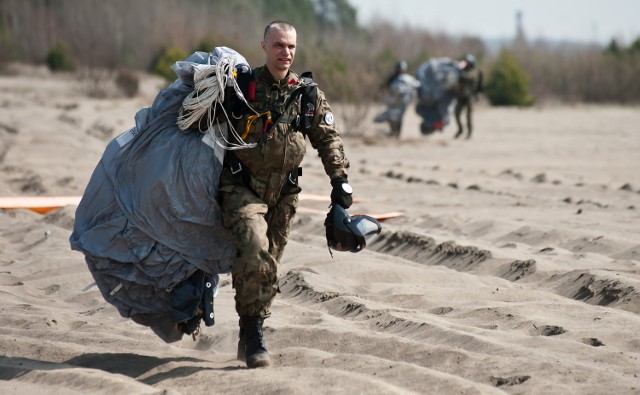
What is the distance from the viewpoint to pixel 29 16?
47.5 meters

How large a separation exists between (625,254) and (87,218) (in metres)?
4.10

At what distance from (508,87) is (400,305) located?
26.8 metres

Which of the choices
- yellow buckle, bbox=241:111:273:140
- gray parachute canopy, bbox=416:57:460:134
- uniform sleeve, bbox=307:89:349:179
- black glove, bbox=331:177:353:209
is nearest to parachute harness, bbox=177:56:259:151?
yellow buckle, bbox=241:111:273:140

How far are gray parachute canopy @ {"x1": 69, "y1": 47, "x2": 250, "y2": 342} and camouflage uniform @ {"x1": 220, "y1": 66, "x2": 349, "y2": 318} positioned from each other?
0.49ft

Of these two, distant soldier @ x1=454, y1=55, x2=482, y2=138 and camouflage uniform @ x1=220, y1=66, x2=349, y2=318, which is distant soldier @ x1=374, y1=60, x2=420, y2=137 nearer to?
distant soldier @ x1=454, y1=55, x2=482, y2=138

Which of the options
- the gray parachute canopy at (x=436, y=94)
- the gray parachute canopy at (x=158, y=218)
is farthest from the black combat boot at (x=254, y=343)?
the gray parachute canopy at (x=436, y=94)

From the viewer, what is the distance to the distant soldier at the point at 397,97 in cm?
2106

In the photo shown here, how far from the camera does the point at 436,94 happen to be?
2145cm

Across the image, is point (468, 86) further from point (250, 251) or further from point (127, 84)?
point (250, 251)

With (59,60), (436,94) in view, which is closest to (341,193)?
(436,94)

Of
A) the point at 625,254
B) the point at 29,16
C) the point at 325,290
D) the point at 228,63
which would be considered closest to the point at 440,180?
the point at 625,254

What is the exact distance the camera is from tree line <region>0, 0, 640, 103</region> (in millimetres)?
30312

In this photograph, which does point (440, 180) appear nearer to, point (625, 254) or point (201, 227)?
point (625, 254)

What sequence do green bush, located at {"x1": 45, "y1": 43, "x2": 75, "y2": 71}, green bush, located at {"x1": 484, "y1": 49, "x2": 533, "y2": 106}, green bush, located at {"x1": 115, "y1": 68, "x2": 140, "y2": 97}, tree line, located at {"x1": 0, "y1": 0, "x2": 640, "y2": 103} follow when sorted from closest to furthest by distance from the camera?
green bush, located at {"x1": 115, "y1": 68, "x2": 140, "y2": 97}, tree line, located at {"x1": 0, "y1": 0, "x2": 640, "y2": 103}, green bush, located at {"x1": 484, "y1": 49, "x2": 533, "y2": 106}, green bush, located at {"x1": 45, "y1": 43, "x2": 75, "y2": 71}
